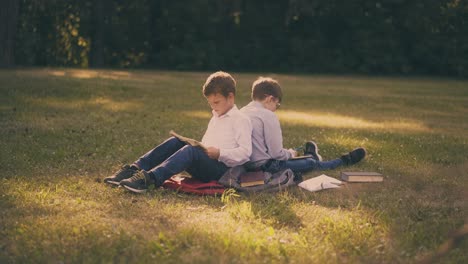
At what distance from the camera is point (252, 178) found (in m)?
6.69

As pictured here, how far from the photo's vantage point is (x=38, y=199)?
5.97m

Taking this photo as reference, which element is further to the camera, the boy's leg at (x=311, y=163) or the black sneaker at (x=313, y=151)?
the black sneaker at (x=313, y=151)

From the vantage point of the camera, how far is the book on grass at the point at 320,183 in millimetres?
6818

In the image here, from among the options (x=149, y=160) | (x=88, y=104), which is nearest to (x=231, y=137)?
(x=149, y=160)

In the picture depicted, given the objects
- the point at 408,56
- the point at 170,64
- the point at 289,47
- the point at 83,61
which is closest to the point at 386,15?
the point at 408,56

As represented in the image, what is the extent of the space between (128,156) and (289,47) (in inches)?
1067

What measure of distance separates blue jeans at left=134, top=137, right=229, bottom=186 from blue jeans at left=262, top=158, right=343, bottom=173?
63 centimetres

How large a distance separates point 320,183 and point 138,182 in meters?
1.94

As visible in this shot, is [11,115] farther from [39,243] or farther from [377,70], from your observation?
[377,70]

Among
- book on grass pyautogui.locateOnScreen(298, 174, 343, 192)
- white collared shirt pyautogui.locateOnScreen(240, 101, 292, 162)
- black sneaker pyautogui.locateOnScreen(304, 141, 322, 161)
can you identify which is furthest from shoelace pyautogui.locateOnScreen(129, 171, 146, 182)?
black sneaker pyautogui.locateOnScreen(304, 141, 322, 161)

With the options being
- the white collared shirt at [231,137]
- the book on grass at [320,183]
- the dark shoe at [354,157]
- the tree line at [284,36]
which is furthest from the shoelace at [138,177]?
the tree line at [284,36]

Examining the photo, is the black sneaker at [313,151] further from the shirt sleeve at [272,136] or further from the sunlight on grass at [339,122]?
the sunlight on grass at [339,122]

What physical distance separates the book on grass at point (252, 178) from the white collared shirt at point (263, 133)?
0.41m

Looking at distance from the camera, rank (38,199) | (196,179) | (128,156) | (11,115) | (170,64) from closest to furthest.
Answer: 1. (38,199)
2. (196,179)
3. (128,156)
4. (11,115)
5. (170,64)
